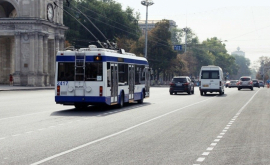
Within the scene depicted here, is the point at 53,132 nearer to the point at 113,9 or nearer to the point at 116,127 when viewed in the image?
the point at 116,127

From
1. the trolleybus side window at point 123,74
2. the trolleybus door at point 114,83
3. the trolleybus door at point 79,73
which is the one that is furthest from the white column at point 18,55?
the trolleybus door at point 79,73

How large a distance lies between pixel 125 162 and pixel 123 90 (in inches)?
650

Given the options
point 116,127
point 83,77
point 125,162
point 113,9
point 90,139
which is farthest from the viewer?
point 113,9

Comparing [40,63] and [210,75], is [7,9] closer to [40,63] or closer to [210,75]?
[40,63]

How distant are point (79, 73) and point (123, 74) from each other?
333 centimetres

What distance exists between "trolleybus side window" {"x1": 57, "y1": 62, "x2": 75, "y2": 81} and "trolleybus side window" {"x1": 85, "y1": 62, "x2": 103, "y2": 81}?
0.70 metres

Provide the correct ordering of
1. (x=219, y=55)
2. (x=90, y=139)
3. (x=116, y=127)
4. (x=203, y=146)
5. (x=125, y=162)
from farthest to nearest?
(x=219, y=55)
(x=116, y=127)
(x=90, y=139)
(x=203, y=146)
(x=125, y=162)

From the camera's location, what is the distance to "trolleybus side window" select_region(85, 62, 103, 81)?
22.8 metres

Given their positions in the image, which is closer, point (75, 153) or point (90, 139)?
point (75, 153)

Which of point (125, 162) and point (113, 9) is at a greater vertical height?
point (113, 9)

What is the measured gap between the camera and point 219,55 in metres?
199

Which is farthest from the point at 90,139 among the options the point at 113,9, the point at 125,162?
the point at 113,9

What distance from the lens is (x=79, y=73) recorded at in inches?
907

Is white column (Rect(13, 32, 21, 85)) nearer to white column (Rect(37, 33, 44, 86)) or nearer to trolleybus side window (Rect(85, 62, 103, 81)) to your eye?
white column (Rect(37, 33, 44, 86))
